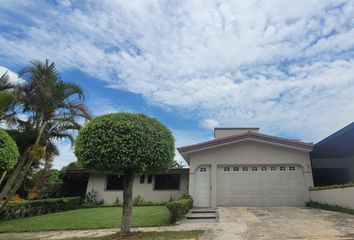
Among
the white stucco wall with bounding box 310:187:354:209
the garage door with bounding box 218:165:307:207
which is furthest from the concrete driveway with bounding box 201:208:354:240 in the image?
the garage door with bounding box 218:165:307:207

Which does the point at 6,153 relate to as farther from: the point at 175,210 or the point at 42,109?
the point at 175,210

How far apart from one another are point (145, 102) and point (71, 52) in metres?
6.80

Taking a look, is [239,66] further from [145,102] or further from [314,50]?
[145,102]

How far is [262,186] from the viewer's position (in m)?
15.8

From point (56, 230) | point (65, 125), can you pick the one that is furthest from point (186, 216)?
point (65, 125)

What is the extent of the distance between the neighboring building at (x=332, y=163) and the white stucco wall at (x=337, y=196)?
290 centimetres

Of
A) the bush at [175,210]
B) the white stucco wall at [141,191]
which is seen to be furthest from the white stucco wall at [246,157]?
the bush at [175,210]

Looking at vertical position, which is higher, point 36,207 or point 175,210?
point 175,210

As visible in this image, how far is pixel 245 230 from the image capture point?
28.8 feet

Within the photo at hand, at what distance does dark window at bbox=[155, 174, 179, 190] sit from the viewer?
19.8 meters

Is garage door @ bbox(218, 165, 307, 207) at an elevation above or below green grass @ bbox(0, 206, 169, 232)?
above

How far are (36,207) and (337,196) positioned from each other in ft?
53.7

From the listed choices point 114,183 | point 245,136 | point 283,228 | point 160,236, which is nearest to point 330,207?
point 283,228

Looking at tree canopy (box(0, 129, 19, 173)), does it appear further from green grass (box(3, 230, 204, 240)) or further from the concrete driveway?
the concrete driveway
